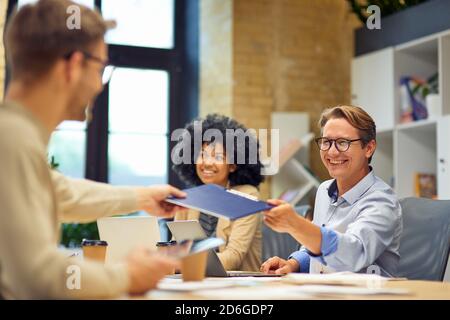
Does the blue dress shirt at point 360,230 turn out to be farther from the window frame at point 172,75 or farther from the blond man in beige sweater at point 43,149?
the window frame at point 172,75

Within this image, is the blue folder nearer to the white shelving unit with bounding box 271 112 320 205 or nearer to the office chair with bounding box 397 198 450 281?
the office chair with bounding box 397 198 450 281

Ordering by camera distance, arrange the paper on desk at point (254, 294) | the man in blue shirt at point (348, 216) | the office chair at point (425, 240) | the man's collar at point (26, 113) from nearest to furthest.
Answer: the man's collar at point (26, 113) → the paper on desk at point (254, 294) → the man in blue shirt at point (348, 216) → the office chair at point (425, 240)

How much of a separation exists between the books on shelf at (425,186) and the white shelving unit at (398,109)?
0.04 metres

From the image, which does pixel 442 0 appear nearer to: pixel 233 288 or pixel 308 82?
pixel 308 82

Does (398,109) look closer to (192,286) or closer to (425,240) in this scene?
(425,240)

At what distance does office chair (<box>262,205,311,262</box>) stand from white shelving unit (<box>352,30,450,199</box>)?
1.84 m

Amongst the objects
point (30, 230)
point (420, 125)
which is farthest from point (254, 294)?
point (420, 125)

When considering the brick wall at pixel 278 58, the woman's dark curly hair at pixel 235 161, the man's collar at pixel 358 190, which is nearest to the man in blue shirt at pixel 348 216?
the man's collar at pixel 358 190

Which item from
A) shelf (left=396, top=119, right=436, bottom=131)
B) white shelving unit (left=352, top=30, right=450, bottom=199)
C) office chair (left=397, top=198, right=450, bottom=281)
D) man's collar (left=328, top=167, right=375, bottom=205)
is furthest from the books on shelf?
man's collar (left=328, top=167, right=375, bottom=205)

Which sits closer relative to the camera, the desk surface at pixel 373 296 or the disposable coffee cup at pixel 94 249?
the desk surface at pixel 373 296

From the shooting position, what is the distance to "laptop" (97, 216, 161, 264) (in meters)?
2.63

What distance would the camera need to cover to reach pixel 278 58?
6184 millimetres

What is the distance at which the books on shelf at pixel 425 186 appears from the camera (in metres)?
5.18
